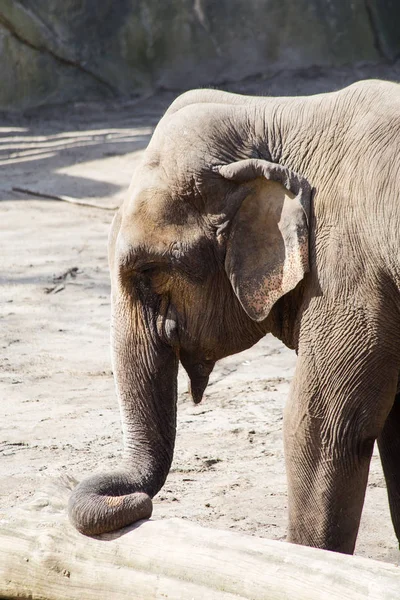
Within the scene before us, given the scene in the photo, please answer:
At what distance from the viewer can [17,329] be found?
20.6 feet

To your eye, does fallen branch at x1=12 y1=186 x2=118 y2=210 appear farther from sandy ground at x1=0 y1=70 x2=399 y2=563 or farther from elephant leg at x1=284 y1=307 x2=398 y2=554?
elephant leg at x1=284 y1=307 x2=398 y2=554

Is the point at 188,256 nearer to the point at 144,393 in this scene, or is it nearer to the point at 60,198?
the point at 144,393

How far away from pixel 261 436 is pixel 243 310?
1.62 meters

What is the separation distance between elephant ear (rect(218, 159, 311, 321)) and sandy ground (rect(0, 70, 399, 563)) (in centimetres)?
69

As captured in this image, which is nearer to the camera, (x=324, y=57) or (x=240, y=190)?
(x=240, y=190)

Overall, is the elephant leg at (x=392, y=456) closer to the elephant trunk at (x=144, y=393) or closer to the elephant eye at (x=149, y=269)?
the elephant trunk at (x=144, y=393)

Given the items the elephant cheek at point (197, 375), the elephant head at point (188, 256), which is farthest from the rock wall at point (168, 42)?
the elephant head at point (188, 256)

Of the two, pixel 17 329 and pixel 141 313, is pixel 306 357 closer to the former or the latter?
pixel 141 313

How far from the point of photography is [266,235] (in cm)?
310

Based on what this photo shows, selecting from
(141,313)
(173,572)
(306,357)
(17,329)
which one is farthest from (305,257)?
(17,329)

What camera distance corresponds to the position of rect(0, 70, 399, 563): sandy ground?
415 centimetres

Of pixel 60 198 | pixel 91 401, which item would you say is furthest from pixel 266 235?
pixel 60 198

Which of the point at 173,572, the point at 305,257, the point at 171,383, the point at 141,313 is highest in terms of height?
the point at 305,257

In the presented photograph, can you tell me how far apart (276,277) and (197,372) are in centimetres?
49
